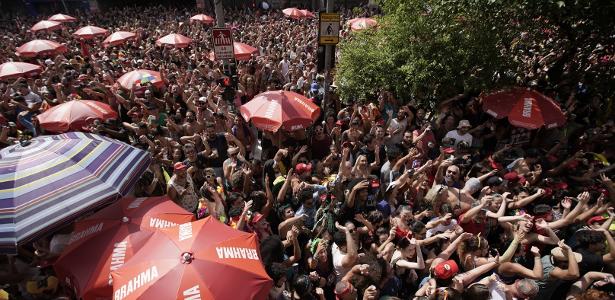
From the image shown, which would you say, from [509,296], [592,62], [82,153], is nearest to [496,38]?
[592,62]

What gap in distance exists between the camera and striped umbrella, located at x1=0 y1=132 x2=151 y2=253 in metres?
3.22

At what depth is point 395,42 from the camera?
712cm

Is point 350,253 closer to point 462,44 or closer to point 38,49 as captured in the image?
point 462,44

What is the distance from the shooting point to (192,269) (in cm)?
292

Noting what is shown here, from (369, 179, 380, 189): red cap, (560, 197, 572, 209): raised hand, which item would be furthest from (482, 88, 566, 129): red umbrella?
(369, 179, 380, 189): red cap

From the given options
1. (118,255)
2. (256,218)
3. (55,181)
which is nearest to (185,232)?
(118,255)

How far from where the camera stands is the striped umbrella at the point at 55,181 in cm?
322

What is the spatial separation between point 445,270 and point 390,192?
1.67 metres

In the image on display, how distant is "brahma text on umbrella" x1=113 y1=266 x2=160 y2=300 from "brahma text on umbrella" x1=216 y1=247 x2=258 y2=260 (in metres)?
0.55

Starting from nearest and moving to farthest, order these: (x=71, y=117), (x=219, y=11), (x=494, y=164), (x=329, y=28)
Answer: (x=494, y=164), (x=71, y=117), (x=329, y=28), (x=219, y=11)

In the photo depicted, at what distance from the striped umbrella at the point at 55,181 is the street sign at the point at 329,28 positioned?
4.02 m

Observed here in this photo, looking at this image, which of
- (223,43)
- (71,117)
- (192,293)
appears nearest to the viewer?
(192,293)

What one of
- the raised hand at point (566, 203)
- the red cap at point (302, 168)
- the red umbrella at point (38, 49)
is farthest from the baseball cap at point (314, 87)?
the red umbrella at point (38, 49)

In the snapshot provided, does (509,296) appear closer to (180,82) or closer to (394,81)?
(394,81)
